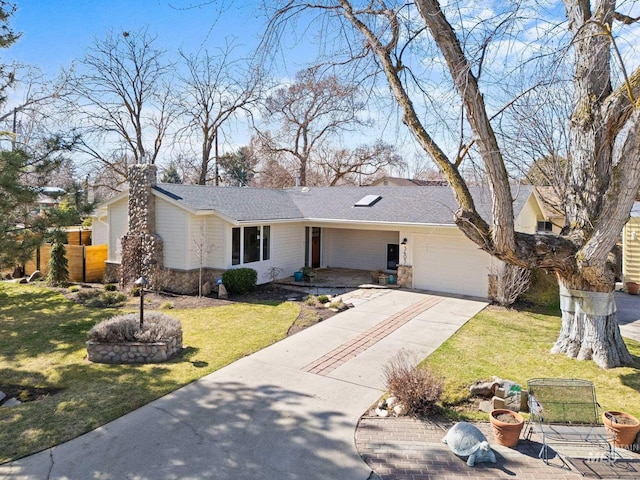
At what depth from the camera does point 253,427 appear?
6.04m

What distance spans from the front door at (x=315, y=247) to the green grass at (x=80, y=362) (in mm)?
6841

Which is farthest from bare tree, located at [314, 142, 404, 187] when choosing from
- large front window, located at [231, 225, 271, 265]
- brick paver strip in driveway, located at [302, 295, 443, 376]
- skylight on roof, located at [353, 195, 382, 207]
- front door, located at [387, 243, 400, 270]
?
brick paver strip in driveway, located at [302, 295, 443, 376]

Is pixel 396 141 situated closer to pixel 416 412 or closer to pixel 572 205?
pixel 572 205

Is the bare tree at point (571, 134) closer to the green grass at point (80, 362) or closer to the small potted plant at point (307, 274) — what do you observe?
the green grass at point (80, 362)

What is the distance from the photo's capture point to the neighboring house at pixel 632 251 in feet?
53.9

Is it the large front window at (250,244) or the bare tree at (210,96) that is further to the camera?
the bare tree at (210,96)

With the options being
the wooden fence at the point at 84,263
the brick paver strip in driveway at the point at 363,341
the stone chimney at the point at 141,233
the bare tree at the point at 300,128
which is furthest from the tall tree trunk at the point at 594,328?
the bare tree at the point at 300,128

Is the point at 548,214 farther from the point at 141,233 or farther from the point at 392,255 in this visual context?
the point at 141,233

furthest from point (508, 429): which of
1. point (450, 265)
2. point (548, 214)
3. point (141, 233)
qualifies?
point (548, 214)

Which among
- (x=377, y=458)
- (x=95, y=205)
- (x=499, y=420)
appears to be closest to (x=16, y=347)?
(x=95, y=205)

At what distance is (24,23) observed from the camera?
13.2 metres

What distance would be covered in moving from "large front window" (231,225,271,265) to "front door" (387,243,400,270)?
5759mm

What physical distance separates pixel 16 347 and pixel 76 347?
1.58 meters

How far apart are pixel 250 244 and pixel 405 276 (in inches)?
241
